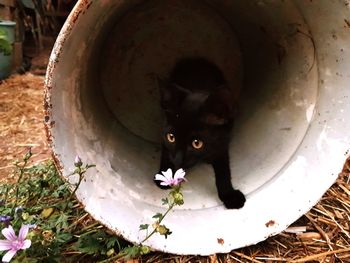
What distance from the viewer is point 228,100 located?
63.1 inches

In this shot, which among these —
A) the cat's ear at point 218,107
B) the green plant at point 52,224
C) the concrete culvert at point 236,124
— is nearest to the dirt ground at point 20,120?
the green plant at point 52,224

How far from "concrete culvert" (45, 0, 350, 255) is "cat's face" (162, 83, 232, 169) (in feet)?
0.52

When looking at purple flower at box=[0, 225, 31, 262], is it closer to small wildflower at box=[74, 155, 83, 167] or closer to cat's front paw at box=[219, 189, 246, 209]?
small wildflower at box=[74, 155, 83, 167]

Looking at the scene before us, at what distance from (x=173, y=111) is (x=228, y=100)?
21 cm

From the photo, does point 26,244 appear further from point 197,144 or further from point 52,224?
point 197,144

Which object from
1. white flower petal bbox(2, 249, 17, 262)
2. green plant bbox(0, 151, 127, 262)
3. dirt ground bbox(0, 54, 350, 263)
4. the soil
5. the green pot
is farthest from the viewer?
the green pot

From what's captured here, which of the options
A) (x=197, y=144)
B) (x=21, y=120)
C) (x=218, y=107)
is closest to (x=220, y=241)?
(x=197, y=144)

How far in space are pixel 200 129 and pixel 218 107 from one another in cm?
10

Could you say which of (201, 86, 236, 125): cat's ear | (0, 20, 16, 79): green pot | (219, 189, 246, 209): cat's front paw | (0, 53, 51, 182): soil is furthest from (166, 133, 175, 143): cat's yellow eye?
(0, 20, 16, 79): green pot

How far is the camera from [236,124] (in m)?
1.96

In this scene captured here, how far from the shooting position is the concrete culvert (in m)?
1.37

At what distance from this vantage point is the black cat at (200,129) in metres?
1.58

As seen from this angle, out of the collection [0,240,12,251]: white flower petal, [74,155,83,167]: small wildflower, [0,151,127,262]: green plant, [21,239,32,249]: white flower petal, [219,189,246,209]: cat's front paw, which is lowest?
[0,151,127,262]: green plant

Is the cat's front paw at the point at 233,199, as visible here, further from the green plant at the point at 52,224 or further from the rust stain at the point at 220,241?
the green plant at the point at 52,224
